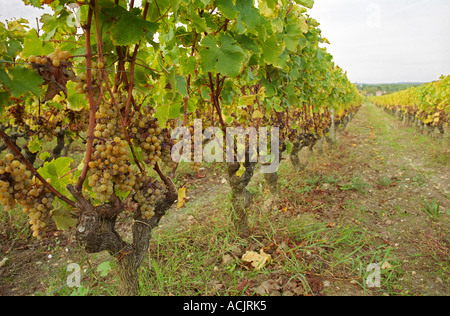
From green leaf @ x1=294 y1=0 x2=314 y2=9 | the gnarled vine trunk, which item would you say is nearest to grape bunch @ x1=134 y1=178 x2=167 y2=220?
the gnarled vine trunk

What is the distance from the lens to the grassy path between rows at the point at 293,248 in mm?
2637

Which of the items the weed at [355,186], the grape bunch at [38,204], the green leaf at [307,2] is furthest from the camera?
the weed at [355,186]

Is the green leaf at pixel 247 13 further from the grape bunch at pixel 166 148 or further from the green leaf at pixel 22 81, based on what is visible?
the green leaf at pixel 22 81

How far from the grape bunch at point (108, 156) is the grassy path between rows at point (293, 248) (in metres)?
0.76

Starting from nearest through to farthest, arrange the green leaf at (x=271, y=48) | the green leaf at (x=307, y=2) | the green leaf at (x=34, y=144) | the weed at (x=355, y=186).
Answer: the green leaf at (x=271, y=48)
the green leaf at (x=307, y=2)
the green leaf at (x=34, y=144)
the weed at (x=355, y=186)

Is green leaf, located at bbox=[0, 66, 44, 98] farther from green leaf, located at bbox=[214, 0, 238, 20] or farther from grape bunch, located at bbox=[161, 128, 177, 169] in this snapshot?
green leaf, located at bbox=[214, 0, 238, 20]

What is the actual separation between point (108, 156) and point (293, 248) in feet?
7.13

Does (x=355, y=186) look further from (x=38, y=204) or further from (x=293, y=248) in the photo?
(x=38, y=204)

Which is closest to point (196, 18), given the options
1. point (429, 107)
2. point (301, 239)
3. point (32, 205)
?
point (32, 205)

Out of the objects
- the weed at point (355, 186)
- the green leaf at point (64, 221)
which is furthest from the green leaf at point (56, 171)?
the weed at point (355, 186)

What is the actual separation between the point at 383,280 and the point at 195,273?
1846 mm

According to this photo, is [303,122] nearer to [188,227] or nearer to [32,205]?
[188,227]

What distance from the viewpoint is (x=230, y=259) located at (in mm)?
2957

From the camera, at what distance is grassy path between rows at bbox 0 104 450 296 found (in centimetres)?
264
